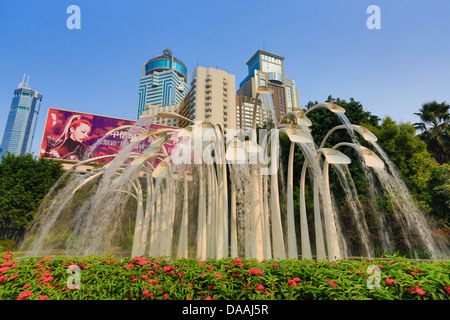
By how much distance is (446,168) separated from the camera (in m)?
19.0

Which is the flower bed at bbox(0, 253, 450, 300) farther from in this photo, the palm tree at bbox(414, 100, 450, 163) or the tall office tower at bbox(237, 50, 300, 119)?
the tall office tower at bbox(237, 50, 300, 119)

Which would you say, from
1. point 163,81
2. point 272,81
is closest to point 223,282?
point 272,81

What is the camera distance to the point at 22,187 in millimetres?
24703

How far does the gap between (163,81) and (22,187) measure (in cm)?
13979

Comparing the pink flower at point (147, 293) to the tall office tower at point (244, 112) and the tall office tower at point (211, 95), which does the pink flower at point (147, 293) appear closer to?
the tall office tower at point (211, 95)

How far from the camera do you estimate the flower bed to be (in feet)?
13.8

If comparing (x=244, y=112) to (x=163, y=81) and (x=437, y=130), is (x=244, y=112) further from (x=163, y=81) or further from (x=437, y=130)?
(x=437, y=130)

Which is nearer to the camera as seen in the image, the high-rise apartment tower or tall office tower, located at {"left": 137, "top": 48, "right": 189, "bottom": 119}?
the high-rise apartment tower

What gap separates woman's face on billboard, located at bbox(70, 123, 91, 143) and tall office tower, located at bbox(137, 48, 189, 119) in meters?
114

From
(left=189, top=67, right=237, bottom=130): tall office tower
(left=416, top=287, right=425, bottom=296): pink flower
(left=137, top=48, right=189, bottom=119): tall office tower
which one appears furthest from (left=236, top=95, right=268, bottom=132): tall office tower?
(left=416, top=287, right=425, bottom=296): pink flower

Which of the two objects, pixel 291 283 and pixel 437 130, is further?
pixel 437 130

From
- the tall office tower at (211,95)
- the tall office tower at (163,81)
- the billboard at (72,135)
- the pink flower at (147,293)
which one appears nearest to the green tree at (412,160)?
the pink flower at (147,293)

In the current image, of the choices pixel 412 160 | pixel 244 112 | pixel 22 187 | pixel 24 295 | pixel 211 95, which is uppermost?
pixel 244 112

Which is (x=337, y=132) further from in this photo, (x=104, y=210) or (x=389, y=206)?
(x=104, y=210)
